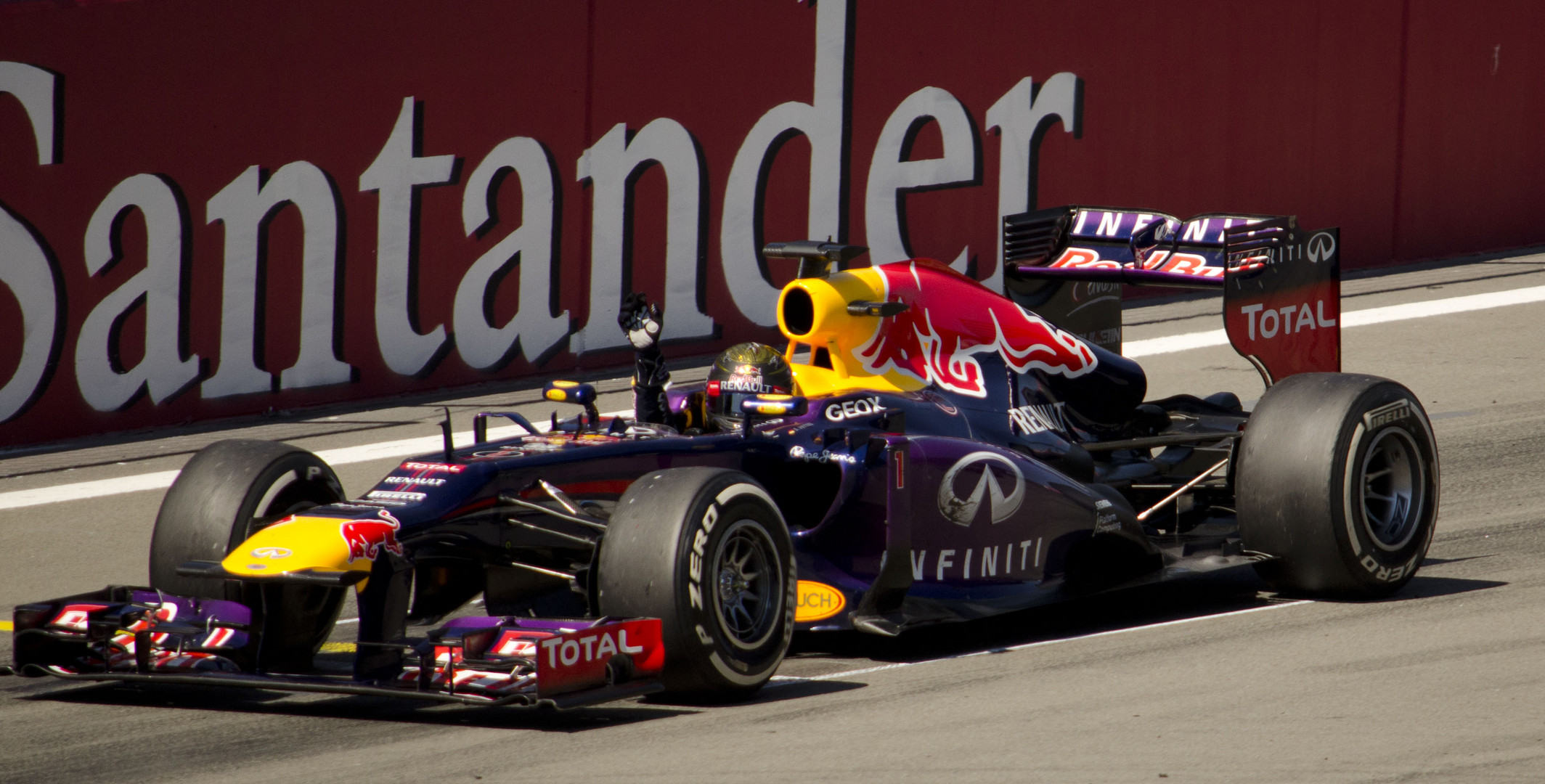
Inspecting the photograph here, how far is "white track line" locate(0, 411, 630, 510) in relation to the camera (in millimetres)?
11758

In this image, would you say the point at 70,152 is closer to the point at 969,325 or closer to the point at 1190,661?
the point at 969,325

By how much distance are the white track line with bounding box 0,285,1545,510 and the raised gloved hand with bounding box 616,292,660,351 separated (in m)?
4.49

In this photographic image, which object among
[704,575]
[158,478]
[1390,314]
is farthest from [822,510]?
[1390,314]

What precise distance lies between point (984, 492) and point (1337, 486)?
4.63ft

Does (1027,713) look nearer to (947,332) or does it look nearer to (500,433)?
(947,332)

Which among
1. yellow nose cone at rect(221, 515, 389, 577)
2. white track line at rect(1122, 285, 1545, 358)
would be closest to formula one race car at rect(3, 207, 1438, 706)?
yellow nose cone at rect(221, 515, 389, 577)

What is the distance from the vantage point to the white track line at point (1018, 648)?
7.39 metres

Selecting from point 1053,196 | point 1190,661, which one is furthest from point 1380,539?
point 1053,196

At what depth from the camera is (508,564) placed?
7.25 metres

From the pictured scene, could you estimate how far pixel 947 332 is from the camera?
8.76m

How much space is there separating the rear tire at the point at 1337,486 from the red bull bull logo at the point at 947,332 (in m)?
1.09

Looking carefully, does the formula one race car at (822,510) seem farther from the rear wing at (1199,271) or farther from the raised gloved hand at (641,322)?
the raised gloved hand at (641,322)

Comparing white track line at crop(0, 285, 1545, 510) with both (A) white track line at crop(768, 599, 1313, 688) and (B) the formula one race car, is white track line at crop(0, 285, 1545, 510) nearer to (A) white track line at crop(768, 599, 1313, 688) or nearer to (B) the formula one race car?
(B) the formula one race car

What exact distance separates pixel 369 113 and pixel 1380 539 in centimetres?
813
